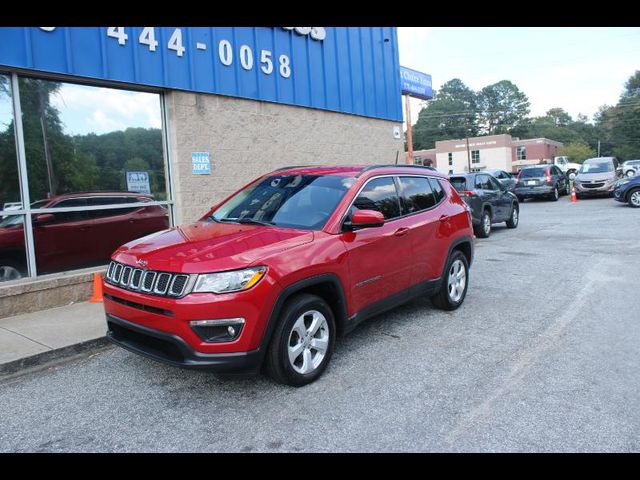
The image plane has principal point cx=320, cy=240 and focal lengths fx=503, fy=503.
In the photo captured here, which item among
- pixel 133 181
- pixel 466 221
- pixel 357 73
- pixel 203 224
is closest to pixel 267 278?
pixel 203 224

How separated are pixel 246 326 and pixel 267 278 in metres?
0.37

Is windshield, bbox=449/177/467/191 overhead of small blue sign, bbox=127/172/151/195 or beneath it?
beneath

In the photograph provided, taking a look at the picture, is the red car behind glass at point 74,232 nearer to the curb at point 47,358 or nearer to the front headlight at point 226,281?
the curb at point 47,358

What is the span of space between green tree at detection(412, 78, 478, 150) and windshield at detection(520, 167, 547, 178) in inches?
3339

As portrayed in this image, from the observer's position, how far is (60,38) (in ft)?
22.0

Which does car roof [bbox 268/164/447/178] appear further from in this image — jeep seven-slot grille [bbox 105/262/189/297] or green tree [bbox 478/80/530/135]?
green tree [bbox 478/80/530/135]

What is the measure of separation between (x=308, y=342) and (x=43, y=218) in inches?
181

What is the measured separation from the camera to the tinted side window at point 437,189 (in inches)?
237

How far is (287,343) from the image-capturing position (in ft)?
12.5

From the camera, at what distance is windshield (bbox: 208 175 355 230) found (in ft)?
14.8

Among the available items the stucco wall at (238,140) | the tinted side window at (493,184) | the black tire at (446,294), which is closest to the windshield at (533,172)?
the tinted side window at (493,184)

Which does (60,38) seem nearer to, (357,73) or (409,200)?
(409,200)

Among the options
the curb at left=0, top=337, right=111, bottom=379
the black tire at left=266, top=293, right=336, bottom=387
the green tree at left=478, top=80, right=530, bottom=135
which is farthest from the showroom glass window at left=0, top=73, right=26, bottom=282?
the green tree at left=478, top=80, right=530, bottom=135
